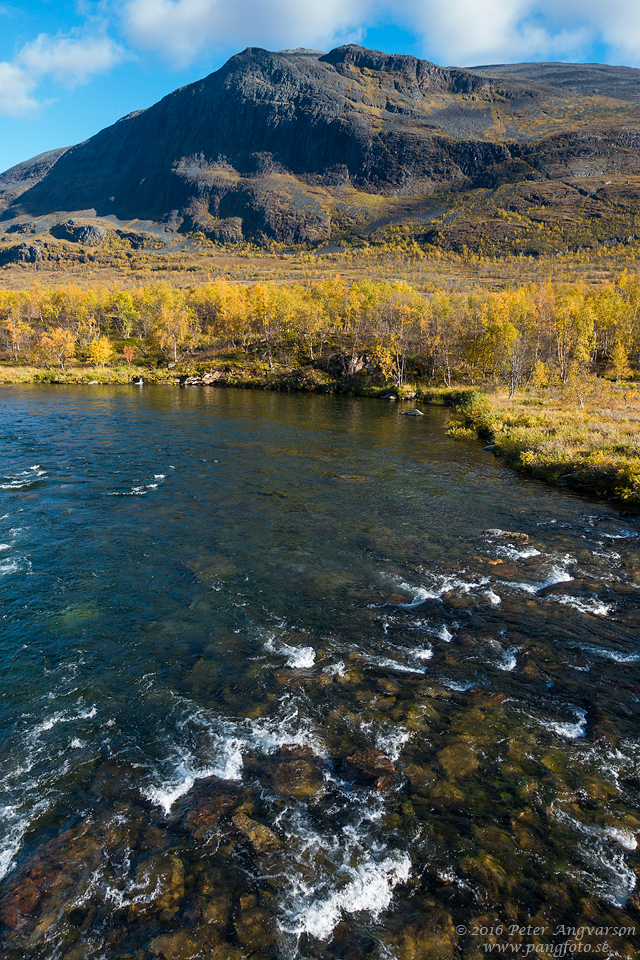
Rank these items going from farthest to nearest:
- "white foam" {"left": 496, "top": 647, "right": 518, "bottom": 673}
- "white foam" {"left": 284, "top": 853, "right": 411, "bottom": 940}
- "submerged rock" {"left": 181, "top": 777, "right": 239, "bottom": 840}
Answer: "white foam" {"left": 496, "top": 647, "right": 518, "bottom": 673}
"submerged rock" {"left": 181, "top": 777, "right": 239, "bottom": 840}
"white foam" {"left": 284, "top": 853, "right": 411, "bottom": 940}

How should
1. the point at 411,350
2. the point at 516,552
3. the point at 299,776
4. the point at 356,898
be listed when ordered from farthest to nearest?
the point at 411,350 → the point at 516,552 → the point at 299,776 → the point at 356,898

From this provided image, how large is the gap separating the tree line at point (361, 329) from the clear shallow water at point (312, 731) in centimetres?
3976

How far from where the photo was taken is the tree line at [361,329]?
61688mm

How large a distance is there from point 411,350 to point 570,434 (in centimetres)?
5110

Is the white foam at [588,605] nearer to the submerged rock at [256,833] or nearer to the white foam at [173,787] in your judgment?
the submerged rock at [256,833]

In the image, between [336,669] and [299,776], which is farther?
[336,669]

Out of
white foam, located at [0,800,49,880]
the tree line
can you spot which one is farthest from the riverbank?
white foam, located at [0,800,49,880]

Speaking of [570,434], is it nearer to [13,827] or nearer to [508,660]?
[508,660]

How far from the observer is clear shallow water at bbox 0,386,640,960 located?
6.33m

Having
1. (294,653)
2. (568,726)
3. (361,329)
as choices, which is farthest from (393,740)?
(361,329)

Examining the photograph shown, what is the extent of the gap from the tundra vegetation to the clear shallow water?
14607mm

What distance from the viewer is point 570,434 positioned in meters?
31.6

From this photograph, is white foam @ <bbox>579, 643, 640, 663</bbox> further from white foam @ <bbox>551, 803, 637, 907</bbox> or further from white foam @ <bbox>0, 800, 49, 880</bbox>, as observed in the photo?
white foam @ <bbox>0, 800, 49, 880</bbox>

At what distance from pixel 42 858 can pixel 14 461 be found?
28.4 metres
